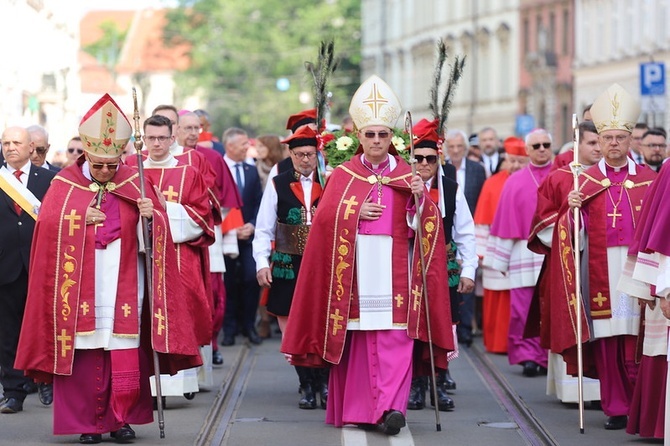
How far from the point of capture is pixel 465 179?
1880 cm

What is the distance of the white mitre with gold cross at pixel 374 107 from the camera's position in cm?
1196

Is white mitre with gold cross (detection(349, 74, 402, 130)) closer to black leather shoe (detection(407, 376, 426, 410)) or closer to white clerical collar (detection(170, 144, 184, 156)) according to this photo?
white clerical collar (detection(170, 144, 184, 156))

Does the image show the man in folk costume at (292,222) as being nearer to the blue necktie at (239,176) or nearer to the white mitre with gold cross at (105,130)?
the white mitre with gold cross at (105,130)

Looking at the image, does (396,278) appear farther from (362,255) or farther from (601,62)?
(601,62)

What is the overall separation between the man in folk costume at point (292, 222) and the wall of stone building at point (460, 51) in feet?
157

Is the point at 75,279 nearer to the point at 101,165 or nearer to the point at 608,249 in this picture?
the point at 101,165

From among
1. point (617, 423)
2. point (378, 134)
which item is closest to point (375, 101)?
point (378, 134)

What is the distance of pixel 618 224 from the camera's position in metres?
12.5

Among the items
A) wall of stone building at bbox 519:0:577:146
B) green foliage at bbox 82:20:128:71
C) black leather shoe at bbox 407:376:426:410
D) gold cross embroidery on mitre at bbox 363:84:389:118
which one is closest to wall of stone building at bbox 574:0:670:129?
wall of stone building at bbox 519:0:577:146

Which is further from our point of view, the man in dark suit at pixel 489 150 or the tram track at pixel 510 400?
the man in dark suit at pixel 489 150

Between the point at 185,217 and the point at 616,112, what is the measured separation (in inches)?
122

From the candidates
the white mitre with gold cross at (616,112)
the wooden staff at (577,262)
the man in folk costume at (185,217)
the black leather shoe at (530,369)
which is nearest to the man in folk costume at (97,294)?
the man in folk costume at (185,217)

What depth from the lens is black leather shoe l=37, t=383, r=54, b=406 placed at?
44.2 feet

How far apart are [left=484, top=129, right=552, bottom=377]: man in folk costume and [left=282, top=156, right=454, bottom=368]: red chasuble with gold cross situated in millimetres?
4456
